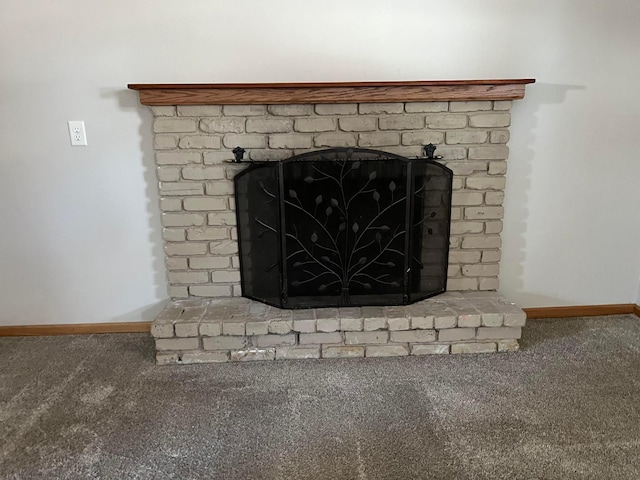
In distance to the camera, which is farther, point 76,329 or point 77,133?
point 76,329

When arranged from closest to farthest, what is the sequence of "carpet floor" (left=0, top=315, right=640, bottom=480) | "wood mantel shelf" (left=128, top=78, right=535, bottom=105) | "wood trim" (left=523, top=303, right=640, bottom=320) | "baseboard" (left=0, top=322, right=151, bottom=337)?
"carpet floor" (left=0, top=315, right=640, bottom=480) < "wood mantel shelf" (left=128, top=78, right=535, bottom=105) < "baseboard" (left=0, top=322, right=151, bottom=337) < "wood trim" (left=523, top=303, right=640, bottom=320)

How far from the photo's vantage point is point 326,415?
1.65 m

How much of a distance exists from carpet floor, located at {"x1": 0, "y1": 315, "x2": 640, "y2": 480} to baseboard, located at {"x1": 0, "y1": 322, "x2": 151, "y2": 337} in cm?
14

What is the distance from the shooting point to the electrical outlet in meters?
2.11

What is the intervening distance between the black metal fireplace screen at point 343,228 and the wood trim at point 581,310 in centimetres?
66

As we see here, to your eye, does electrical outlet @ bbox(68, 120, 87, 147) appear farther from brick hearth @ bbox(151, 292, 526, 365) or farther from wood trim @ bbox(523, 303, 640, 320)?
wood trim @ bbox(523, 303, 640, 320)

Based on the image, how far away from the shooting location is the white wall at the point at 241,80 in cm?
203

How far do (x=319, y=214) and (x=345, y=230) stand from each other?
0.15 metres

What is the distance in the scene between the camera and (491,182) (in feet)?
7.29

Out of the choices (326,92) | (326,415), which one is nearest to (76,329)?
(326,415)

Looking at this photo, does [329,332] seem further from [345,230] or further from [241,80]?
[241,80]

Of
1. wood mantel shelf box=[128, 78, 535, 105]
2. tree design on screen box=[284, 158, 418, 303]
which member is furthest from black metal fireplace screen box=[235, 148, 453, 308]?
wood mantel shelf box=[128, 78, 535, 105]

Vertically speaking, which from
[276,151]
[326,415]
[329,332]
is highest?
[276,151]

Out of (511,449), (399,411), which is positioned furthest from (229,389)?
(511,449)
